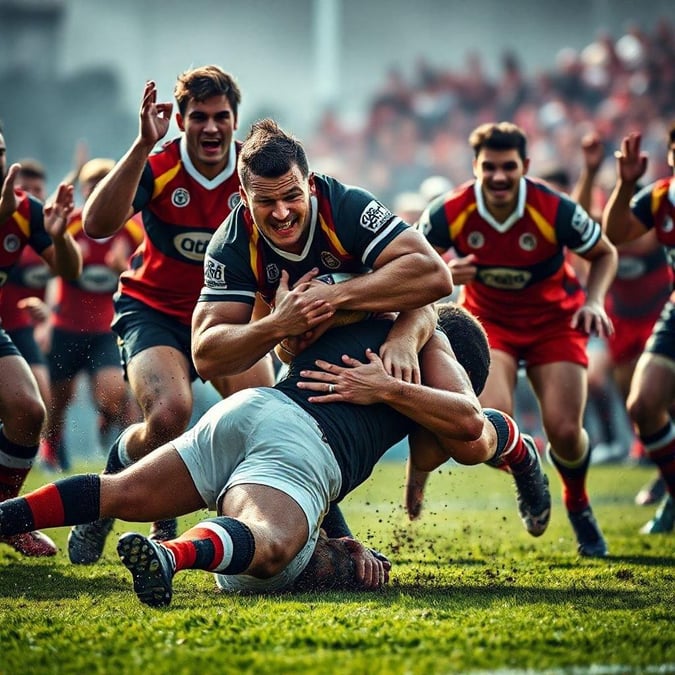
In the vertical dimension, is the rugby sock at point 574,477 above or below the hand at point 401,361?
below

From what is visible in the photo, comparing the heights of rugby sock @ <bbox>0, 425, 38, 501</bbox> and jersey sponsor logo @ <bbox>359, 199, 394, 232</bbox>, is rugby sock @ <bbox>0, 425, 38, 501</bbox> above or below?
below

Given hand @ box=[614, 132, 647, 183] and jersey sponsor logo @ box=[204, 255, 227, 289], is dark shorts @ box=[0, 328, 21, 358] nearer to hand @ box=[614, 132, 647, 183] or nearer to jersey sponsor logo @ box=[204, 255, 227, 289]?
jersey sponsor logo @ box=[204, 255, 227, 289]

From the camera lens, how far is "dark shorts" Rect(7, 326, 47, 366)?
8.87 meters

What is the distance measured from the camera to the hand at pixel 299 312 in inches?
196

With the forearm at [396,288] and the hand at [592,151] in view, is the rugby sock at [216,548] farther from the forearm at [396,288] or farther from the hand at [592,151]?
the hand at [592,151]

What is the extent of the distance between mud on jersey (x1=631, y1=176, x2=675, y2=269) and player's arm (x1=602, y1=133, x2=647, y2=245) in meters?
0.07

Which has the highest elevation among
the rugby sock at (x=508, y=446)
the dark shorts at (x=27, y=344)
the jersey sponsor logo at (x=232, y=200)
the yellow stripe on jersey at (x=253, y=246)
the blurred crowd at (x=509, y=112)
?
the blurred crowd at (x=509, y=112)

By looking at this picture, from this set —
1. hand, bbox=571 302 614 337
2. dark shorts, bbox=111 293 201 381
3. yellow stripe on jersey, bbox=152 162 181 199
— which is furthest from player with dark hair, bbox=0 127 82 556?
hand, bbox=571 302 614 337

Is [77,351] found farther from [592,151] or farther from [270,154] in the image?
[270,154]

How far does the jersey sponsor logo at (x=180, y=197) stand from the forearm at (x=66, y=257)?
0.70 metres

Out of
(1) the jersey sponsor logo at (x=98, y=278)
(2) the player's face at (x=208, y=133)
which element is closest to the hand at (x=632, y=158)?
(2) the player's face at (x=208, y=133)

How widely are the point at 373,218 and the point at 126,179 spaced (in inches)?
64.0

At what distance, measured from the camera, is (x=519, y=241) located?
23.9 ft

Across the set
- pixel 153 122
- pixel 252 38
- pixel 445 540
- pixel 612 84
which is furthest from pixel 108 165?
pixel 252 38
